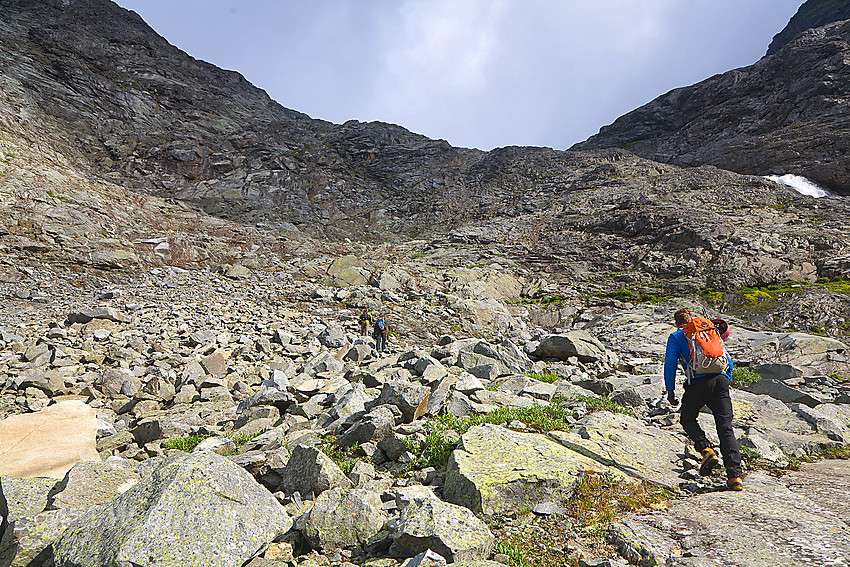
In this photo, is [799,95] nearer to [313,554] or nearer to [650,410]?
[650,410]

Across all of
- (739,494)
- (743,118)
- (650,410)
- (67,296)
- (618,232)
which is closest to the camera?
(739,494)

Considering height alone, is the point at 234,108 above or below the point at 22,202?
above

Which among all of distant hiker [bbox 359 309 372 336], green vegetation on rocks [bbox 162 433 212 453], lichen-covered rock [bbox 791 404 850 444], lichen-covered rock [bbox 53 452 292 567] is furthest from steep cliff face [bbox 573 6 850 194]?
lichen-covered rock [bbox 53 452 292 567]

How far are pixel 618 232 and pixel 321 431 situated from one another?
35028 mm

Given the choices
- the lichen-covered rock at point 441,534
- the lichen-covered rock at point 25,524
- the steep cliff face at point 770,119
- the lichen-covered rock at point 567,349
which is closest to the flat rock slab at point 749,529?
the lichen-covered rock at point 441,534

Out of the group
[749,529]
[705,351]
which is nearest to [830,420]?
[705,351]

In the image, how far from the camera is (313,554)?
353cm

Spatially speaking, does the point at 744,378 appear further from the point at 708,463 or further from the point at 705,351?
the point at 708,463

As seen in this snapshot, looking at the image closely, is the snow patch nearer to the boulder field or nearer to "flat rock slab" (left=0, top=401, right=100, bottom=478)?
the boulder field

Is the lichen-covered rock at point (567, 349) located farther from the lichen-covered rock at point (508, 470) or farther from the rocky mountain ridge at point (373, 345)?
the lichen-covered rock at point (508, 470)

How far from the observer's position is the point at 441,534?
128 inches

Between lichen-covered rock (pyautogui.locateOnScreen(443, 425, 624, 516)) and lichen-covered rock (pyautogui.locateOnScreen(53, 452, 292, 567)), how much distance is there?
1.75 metres

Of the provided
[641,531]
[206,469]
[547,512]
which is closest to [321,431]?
[206,469]

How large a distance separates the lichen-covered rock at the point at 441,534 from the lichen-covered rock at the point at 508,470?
62 cm
